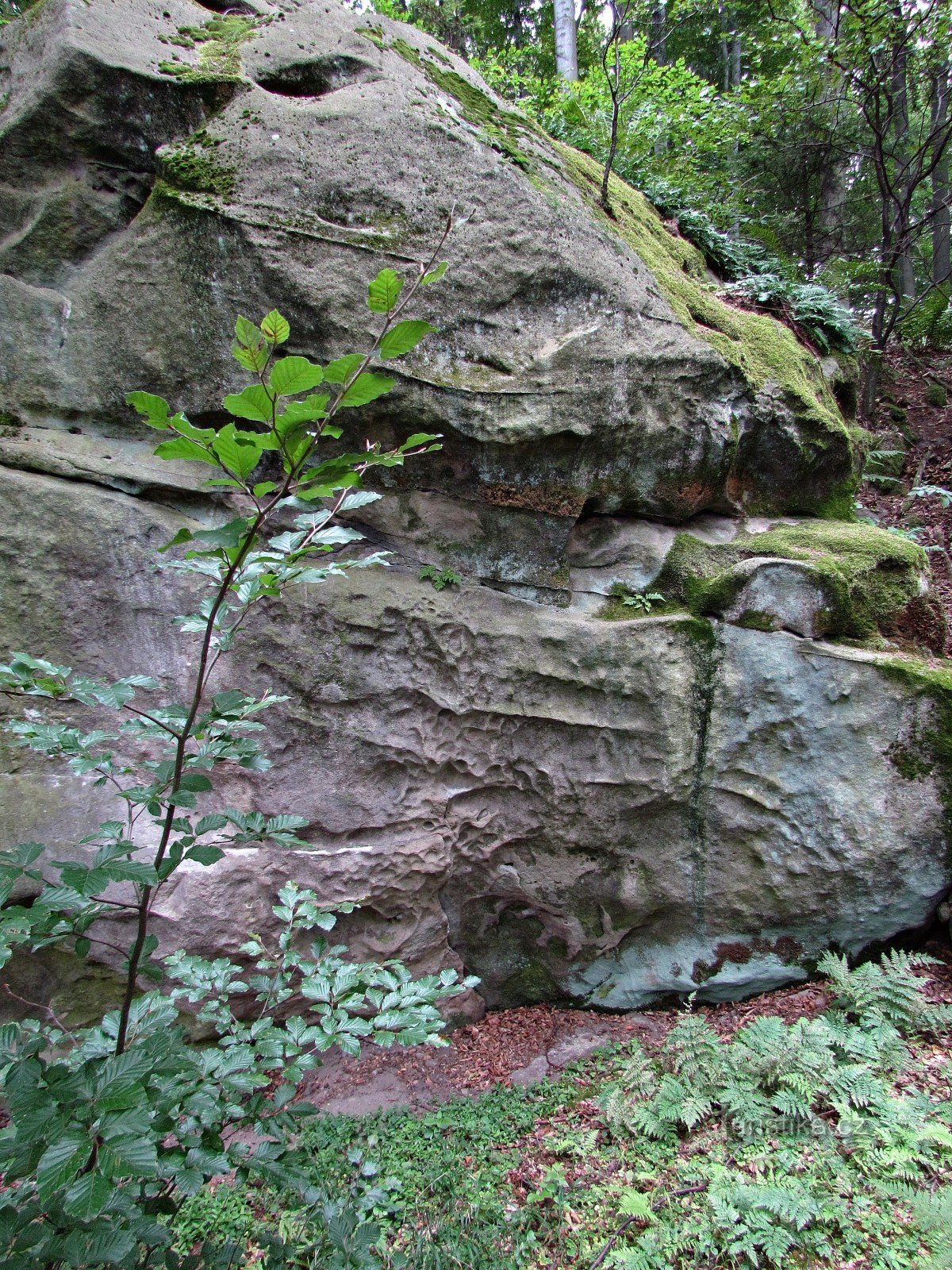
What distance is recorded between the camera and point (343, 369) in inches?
49.4

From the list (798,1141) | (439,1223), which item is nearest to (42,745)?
(439,1223)

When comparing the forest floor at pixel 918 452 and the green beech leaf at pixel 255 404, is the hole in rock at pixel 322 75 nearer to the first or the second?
the green beech leaf at pixel 255 404

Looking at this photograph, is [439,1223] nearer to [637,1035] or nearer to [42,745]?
[637,1035]

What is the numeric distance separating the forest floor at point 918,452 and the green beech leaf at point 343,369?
530cm

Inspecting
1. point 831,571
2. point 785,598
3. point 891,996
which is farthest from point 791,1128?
point 831,571

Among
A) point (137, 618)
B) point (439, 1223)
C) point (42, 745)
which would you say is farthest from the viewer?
point (137, 618)

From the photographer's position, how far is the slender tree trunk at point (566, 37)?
10.7m

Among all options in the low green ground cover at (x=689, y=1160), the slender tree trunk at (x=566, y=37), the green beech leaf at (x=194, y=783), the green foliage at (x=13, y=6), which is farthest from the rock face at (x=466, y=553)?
the slender tree trunk at (x=566, y=37)

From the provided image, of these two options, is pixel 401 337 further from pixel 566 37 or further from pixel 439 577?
pixel 566 37

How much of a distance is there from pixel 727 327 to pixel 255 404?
520 cm

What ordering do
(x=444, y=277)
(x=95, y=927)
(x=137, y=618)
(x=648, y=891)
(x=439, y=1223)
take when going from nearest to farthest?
(x=439, y=1223)
(x=95, y=927)
(x=137, y=618)
(x=444, y=277)
(x=648, y=891)

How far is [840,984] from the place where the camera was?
4.09m

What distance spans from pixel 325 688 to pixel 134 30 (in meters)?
4.41

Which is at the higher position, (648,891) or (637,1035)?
(648,891)
